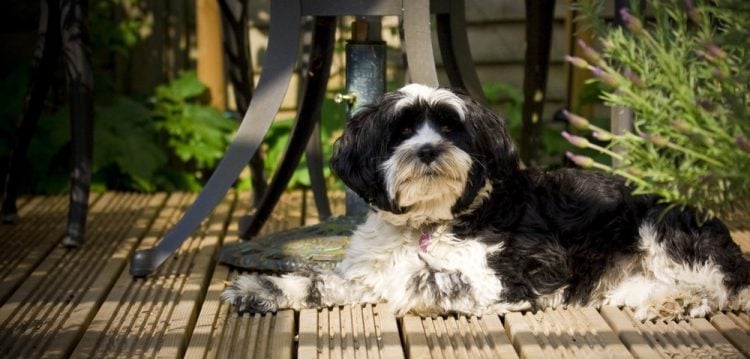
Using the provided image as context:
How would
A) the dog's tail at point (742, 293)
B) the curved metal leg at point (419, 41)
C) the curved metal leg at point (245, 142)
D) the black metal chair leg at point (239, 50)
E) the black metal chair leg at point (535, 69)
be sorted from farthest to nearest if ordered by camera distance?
the black metal chair leg at point (239, 50)
the black metal chair leg at point (535, 69)
the curved metal leg at point (245, 142)
the curved metal leg at point (419, 41)
the dog's tail at point (742, 293)

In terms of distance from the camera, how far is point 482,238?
135 inches

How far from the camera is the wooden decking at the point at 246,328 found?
3078 millimetres

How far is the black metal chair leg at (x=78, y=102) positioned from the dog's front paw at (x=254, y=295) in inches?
50.4

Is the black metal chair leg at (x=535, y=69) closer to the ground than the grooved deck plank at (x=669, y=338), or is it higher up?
higher up

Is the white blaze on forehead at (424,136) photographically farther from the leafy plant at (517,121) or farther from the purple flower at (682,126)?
the leafy plant at (517,121)

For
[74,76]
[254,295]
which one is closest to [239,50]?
[74,76]

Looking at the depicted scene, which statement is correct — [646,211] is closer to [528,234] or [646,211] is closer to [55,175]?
[528,234]

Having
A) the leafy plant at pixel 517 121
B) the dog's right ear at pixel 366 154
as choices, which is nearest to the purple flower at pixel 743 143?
the dog's right ear at pixel 366 154

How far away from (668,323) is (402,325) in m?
0.80

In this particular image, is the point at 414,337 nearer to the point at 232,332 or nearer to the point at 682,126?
the point at 232,332

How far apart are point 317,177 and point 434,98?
171 centimetres

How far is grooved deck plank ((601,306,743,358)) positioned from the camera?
9.84 ft

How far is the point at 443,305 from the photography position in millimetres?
3350

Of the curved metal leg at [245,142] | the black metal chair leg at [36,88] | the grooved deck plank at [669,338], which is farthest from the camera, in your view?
the black metal chair leg at [36,88]
